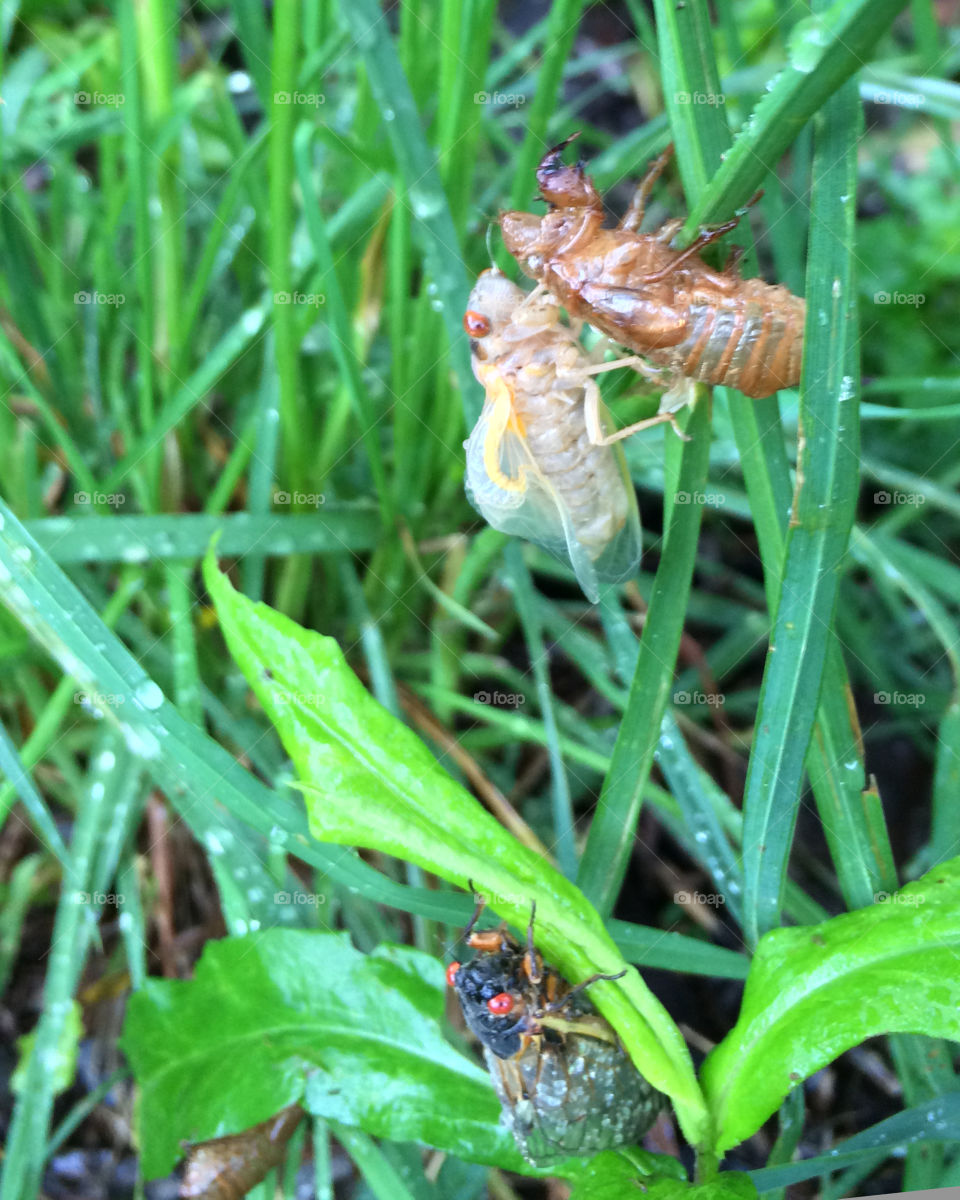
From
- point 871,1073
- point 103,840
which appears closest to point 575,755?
point 871,1073

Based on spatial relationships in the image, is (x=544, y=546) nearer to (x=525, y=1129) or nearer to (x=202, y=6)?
(x=525, y=1129)
